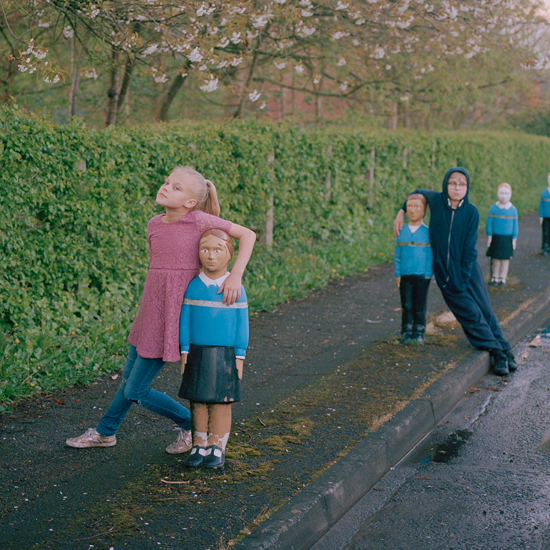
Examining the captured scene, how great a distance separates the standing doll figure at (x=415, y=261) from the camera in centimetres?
646

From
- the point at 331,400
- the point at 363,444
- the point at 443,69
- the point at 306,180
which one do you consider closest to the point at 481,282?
the point at 331,400

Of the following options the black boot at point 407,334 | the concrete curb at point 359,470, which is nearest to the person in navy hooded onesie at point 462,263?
the concrete curb at point 359,470

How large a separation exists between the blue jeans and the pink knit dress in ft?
0.44

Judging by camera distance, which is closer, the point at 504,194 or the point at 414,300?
the point at 414,300

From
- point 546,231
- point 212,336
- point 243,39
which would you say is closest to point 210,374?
point 212,336

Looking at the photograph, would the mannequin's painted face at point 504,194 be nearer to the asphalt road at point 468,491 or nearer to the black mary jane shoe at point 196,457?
the asphalt road at point 468,491

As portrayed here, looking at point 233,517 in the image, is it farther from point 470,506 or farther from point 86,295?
point 86,295

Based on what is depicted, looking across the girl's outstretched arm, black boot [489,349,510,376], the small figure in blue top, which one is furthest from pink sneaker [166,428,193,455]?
the small figure in blue top

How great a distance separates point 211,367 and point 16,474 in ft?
4.25

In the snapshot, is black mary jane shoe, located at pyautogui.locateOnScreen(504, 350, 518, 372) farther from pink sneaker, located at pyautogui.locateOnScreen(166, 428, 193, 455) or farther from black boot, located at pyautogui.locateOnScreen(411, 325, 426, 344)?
pink sneaker, located at pyautogui.locateOnScreen(166, 428, 193, 455)

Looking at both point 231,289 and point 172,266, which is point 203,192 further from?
point 231,289

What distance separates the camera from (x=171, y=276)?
3928 millimetres

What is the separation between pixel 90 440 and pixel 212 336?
1.18m

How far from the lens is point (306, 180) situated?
36.4 ft
